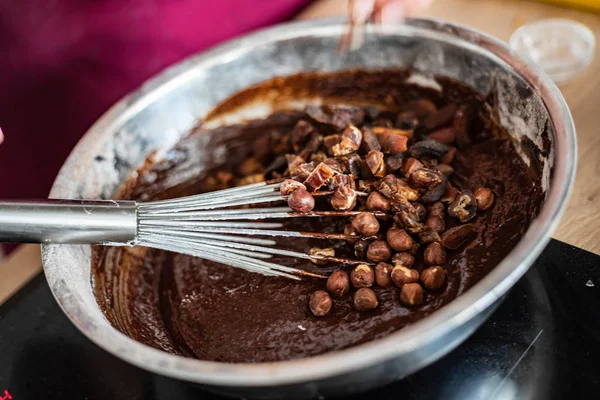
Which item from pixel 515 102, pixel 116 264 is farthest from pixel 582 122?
pixel 116 264

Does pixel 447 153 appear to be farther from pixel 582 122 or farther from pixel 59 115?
pixel 59 115

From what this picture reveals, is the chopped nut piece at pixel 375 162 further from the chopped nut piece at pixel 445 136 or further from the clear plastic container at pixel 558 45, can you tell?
the clear plastic container at pixel 558 45

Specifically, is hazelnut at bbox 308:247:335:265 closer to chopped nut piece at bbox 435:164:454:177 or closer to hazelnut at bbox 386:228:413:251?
hazelnut at bbox 386:228:413:251

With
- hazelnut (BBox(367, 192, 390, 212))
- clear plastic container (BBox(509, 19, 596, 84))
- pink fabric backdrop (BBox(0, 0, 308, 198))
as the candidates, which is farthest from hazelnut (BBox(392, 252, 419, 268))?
pink fabric backdrop (BBox(0, 0, 308, 198))

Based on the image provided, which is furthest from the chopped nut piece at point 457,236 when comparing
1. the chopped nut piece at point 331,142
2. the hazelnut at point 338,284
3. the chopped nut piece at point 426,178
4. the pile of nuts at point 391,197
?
the chopped nut piece at point 331,142

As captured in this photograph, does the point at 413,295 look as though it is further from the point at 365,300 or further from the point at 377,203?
the point at 377,203
